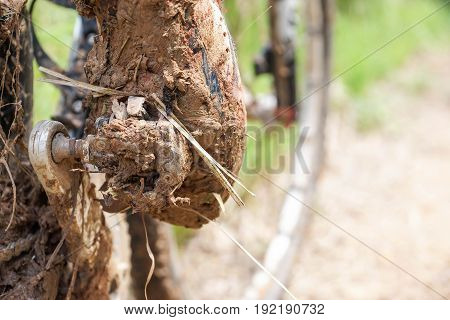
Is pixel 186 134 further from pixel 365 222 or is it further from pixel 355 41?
pixel 355 41

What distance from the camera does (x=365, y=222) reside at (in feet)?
6.82

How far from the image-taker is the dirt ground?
5.82 ft

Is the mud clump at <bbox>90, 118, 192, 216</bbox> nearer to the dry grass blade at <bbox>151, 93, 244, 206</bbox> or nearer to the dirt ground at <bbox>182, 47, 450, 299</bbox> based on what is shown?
the dry grass blade at <bbox>151, 93, 244, 206</bbox>

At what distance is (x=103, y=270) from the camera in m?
0.82

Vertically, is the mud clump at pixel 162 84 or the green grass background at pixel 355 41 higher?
the green grass background at pixel 355 41

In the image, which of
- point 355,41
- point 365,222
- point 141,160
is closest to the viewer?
point 141,160

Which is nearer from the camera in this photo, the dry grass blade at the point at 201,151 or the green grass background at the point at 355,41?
the dry grass blade at the point at 201,151

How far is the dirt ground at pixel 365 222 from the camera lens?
1.77m

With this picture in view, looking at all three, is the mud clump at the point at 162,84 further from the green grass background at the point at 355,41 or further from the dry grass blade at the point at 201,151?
the green grass background at the point at 355,41

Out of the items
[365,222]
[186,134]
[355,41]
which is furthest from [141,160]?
[355,41]

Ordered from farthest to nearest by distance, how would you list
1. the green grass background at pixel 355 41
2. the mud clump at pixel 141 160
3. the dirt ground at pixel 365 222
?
the green grass background at pixel 355 41 → the dirt ground at pixel 365 222 → the mud clump at pixel 141 160

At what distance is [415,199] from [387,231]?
0.26 meters

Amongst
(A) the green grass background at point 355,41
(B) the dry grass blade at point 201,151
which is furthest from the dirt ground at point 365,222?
(B) the dry grass blade at point 201,151
